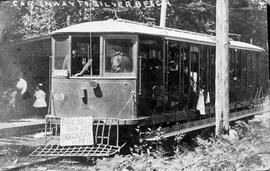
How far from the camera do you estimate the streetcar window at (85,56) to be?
802 cm

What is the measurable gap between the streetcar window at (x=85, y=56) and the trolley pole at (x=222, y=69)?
229cm

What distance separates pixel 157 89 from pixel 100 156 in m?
1.76

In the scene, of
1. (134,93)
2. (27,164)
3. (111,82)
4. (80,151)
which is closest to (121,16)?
(111,82)

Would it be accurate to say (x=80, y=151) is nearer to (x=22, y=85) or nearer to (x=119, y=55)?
(x=119, y=55)

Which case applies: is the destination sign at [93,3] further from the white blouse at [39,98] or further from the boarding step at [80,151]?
the white blouse at [39,98]

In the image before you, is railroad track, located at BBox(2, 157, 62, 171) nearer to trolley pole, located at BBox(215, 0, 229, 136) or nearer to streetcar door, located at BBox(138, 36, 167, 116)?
streetcar door, located at BBox(138, 36, 167, 116)

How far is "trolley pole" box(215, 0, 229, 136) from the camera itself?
804 cm

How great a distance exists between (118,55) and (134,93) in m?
0.76

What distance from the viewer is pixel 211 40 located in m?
10.3

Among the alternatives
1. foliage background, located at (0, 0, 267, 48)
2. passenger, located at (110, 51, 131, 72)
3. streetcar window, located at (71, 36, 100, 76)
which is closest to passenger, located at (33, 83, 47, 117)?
foliage background, located at (0, 0, 267, 48)

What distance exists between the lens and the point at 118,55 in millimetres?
7973

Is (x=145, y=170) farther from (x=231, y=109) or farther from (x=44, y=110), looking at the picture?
(x=44, y=110)

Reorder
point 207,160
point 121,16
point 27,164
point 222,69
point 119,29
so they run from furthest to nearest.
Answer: point 121,16 → point 222,69 → point 119,29 → point 27,164 → point 207,160

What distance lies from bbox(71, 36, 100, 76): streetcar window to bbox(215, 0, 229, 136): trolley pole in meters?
2.29
